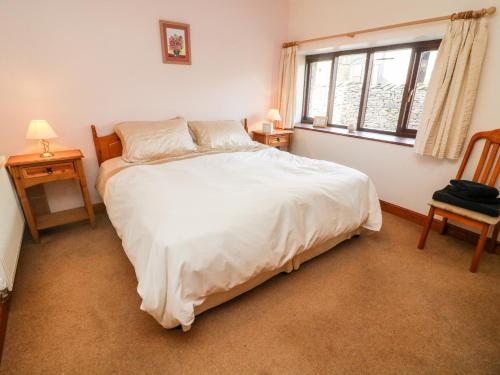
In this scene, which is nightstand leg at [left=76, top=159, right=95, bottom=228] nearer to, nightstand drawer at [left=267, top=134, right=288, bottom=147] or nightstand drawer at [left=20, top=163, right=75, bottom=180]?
nightstand drawer at [left=20, top=163, right=75, bottom=180]

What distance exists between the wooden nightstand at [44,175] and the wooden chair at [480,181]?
10.1ft

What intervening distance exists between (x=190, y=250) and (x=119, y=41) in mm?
2386

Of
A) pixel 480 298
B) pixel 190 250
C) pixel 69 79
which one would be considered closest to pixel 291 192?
pixel 190 250

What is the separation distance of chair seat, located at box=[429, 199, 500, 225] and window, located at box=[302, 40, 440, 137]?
1.21 metres

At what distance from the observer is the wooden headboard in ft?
8.59

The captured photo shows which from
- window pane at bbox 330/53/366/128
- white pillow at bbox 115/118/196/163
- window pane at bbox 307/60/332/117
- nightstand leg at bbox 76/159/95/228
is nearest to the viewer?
nightstand leg at bbox 76/159/95/228

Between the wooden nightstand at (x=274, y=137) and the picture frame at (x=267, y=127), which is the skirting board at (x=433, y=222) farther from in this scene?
the picture frame at (x=267, y=127)

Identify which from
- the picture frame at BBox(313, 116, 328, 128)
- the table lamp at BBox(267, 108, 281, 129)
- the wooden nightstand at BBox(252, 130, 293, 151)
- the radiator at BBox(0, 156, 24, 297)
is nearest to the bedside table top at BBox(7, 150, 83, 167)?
the radiator at BBox(0, 156, 24, 297)

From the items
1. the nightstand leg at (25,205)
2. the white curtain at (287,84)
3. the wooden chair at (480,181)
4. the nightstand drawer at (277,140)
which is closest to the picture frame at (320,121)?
the white curtain at (287,84)

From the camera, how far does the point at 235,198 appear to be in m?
1.61

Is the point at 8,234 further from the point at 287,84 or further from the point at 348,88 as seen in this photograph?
the point at 348,88

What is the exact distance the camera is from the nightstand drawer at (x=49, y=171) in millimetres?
2123

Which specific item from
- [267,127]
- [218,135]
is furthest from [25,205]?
[267,127]

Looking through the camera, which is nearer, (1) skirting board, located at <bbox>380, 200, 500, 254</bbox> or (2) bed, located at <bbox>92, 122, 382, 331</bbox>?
(2) bed, located at <bbox>92, 122, 382, 331</bbox>
